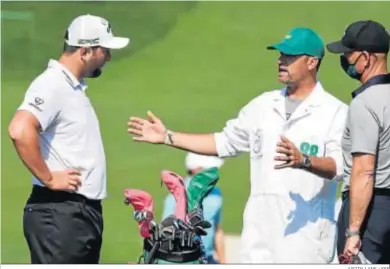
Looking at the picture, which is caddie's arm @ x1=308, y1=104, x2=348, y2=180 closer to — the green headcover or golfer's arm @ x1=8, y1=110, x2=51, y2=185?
the green headcover

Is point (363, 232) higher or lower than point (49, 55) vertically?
lower

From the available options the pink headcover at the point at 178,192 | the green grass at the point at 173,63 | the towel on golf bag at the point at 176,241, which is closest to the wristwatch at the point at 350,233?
the towel on golf bag at the point at 176,241

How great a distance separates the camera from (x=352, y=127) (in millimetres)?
5188

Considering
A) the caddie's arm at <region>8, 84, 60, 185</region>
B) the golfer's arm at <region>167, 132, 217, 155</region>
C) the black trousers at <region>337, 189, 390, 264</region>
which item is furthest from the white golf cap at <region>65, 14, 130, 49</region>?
the black trousers at <region>337, 189, 390, 264</region>

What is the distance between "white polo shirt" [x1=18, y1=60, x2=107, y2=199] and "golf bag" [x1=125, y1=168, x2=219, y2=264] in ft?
0.70

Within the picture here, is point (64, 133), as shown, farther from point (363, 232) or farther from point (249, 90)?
point (249, 90)

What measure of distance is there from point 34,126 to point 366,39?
157 centimetres

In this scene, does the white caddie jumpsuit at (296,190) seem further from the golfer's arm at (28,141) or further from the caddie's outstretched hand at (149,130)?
the golfer's arm at (28,141)

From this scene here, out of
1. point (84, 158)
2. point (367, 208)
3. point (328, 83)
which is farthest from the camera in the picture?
point (328, 83)

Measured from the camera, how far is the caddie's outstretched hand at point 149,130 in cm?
596

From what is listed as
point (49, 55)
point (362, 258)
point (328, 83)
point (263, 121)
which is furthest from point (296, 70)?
point (49, 55)

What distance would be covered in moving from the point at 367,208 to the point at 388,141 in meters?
0.31

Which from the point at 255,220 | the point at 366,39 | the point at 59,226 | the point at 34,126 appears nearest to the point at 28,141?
the point at 34,126

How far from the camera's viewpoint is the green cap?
5.75 meters
